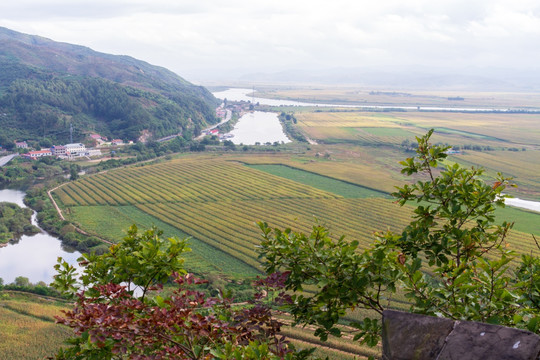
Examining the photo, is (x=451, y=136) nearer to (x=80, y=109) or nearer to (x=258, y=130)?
(x=258, y=130)

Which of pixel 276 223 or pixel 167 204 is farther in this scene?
pixel 167 204

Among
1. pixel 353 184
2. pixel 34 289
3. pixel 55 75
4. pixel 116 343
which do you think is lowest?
pixel 34 289

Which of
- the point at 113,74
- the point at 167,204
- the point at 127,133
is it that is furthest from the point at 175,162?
the point at 113,74

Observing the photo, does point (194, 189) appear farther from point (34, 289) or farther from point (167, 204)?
point (34, 289)

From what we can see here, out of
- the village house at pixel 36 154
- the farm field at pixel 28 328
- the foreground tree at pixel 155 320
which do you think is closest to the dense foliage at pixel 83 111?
the village house at pixel 36 154

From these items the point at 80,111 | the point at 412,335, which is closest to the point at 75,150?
the point at 80,111

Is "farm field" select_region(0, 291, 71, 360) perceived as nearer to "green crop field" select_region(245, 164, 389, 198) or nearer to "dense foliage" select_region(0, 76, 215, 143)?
"green crop field" select_region(245, 164, 389, 198)
